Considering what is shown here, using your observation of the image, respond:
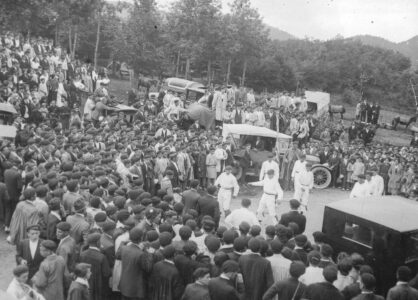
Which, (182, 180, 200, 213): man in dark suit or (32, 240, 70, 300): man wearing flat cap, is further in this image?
(182, 180, 200, 213): man in dark suit

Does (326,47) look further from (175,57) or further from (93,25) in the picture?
(93,25)

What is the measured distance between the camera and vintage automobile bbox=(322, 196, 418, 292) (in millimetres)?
7945

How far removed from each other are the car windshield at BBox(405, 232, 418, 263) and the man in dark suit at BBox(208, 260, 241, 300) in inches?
139

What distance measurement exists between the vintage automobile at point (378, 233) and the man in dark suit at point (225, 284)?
3.21 metres

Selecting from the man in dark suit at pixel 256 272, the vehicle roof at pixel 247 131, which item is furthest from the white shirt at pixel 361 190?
the man in dark suit at pixel 256 272

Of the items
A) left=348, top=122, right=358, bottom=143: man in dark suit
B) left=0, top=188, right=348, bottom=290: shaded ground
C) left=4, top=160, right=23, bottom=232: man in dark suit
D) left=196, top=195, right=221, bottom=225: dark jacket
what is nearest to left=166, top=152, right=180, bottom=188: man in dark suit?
left=0, top=188, right=348, bottom=290: shaded ground

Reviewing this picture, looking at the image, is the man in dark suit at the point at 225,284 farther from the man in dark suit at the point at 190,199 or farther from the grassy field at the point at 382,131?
the grassy field at the point at 382,131

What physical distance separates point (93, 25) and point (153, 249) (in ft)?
106

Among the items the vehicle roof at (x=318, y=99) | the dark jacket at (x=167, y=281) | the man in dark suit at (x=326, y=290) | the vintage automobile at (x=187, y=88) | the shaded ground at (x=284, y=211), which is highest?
the vehicle roof at (x=318, y=99)

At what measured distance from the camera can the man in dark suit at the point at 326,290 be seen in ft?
20.0

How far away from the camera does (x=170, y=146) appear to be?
48.1ft

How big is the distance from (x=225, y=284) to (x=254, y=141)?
37.7 feet

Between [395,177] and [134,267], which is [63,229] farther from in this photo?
[395,177]

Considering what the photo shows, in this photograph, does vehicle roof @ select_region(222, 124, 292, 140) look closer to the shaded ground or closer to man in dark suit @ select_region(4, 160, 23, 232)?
the shaded ground
